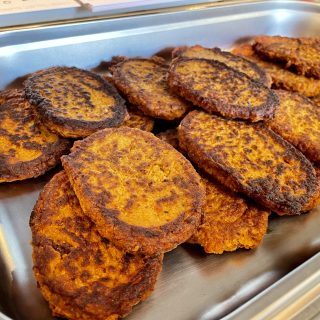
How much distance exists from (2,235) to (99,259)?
0.47m

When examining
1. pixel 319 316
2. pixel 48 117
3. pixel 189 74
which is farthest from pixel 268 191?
pixel 48 117

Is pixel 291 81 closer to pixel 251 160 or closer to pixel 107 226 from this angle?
pixel 251 160

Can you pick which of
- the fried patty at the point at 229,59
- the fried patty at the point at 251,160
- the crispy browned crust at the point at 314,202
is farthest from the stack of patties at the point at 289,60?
the crispy browned crust at the point at 314,202

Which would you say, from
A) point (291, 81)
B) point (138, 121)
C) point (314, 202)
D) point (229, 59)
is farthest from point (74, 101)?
point (291, 81)

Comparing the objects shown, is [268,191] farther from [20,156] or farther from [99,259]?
[20,156]

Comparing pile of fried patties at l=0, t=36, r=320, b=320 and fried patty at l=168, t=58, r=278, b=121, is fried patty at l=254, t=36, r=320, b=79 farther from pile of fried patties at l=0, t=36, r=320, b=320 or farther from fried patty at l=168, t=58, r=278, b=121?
fried patty at l=168, t=58, r=278, b=121

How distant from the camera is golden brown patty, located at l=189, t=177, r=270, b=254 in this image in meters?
1.52

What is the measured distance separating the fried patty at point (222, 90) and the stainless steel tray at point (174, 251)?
20.9 inches

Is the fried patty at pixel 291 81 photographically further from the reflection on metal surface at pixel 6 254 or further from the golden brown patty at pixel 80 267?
the reflection on metal surface at pixel 6 254

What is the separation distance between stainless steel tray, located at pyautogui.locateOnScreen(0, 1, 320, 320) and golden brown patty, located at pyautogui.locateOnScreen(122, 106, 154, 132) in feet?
1.61

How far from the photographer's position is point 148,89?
2.06m

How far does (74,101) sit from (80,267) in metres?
0.91

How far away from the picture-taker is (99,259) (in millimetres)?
1311

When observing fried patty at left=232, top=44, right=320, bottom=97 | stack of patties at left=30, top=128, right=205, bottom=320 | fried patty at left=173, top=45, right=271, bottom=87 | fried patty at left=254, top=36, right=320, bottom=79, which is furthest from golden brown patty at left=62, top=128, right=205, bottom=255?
fried patty at left=254, top=36, right=320, bottom=79
